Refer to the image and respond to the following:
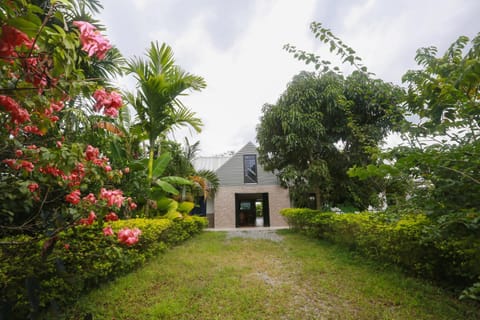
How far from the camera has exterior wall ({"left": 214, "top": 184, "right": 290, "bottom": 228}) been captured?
536 inches

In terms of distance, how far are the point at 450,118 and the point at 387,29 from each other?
1.33 m

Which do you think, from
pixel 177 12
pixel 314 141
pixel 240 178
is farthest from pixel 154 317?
pixel 240 178

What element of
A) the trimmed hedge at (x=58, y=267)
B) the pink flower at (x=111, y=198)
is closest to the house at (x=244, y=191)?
the trimmed hedge at (x=58, y=267)

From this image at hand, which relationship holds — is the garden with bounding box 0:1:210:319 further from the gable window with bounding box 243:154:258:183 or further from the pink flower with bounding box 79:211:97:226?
the gable window with bounding box 243:154:258:183

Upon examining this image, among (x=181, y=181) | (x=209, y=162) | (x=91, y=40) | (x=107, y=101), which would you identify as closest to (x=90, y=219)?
(x=107, y=101)

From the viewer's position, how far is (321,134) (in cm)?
759

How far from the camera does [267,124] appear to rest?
860 cm

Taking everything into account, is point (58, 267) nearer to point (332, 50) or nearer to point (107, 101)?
point (107, 101)

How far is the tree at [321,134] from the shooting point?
737 centimetres

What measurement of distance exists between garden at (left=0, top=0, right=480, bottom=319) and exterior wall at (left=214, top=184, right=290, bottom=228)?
5901mm

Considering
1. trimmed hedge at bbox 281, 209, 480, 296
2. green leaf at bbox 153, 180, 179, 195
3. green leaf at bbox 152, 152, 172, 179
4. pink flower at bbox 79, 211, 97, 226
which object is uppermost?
green leaf at bbox 152, 152, 172, 179

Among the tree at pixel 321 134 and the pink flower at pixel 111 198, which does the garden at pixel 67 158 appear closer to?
the pink flower at pixel 111 198

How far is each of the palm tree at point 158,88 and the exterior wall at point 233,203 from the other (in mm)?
8554

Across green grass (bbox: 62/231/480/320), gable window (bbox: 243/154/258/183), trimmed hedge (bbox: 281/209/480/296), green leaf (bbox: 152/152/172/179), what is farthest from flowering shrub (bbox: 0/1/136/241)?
gable window (bbox: 243/154/258/183)
